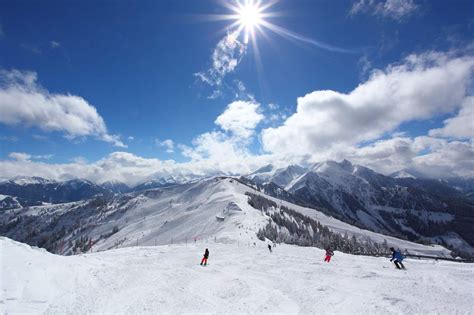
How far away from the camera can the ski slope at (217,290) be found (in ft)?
46.0

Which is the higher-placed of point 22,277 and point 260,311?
point 22,277

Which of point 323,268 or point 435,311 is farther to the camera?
point 323,268

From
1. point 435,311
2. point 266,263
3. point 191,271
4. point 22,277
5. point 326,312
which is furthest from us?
point 266,263

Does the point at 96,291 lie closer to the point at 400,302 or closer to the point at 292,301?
the point at 292,301

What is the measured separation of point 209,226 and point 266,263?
102517 millimetres

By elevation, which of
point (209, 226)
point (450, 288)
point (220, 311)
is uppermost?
point (209, 226)

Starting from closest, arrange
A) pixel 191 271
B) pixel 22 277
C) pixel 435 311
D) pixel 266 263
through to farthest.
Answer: pixel 435 311
pixel 22 277
pixel 191 271
pixel 266 263

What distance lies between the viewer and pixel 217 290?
18.6 meters

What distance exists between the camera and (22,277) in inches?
619

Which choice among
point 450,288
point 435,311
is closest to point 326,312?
point 435,311

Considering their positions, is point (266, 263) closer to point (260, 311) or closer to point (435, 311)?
point (260, 311)

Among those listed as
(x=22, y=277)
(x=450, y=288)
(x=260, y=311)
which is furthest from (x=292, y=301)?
(x=22, y=277)

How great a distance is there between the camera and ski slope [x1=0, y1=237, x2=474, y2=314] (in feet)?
46.0

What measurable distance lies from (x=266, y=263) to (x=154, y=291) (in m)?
14.8
